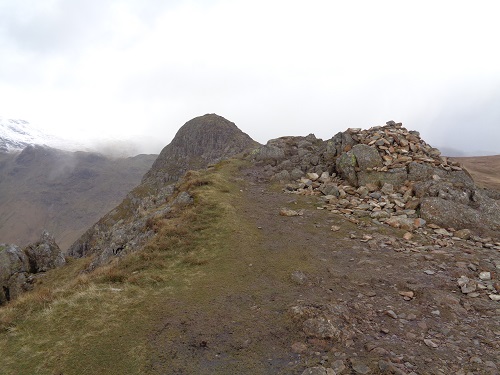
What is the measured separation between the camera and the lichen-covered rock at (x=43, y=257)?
34.9 metres

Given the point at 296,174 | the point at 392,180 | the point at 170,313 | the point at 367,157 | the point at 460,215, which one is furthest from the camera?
the point at 296,174

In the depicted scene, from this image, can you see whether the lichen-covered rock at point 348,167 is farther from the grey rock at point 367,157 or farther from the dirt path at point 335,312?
the dirt path at point 335,312

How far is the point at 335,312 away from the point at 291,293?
2.07m

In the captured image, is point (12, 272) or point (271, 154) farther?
point (271, 154)

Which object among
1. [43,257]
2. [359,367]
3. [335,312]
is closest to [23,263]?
[43,257]

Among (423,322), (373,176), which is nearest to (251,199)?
(373,176)

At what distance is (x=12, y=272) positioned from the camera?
31516 millimetres

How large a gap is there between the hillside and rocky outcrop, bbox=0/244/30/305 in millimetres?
13683

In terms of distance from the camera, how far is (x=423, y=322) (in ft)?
34.2

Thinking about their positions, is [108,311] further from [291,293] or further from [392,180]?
[392,180]

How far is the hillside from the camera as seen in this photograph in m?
9.02

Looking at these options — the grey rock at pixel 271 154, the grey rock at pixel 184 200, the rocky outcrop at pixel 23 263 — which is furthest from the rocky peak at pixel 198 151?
the grey rock at pixel 184 200

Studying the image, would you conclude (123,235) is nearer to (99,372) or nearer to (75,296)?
(75,296)

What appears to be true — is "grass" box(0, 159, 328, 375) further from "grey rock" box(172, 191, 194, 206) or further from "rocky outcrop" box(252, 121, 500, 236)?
"rocky outcrop" box(252, 121, 500, 236)
